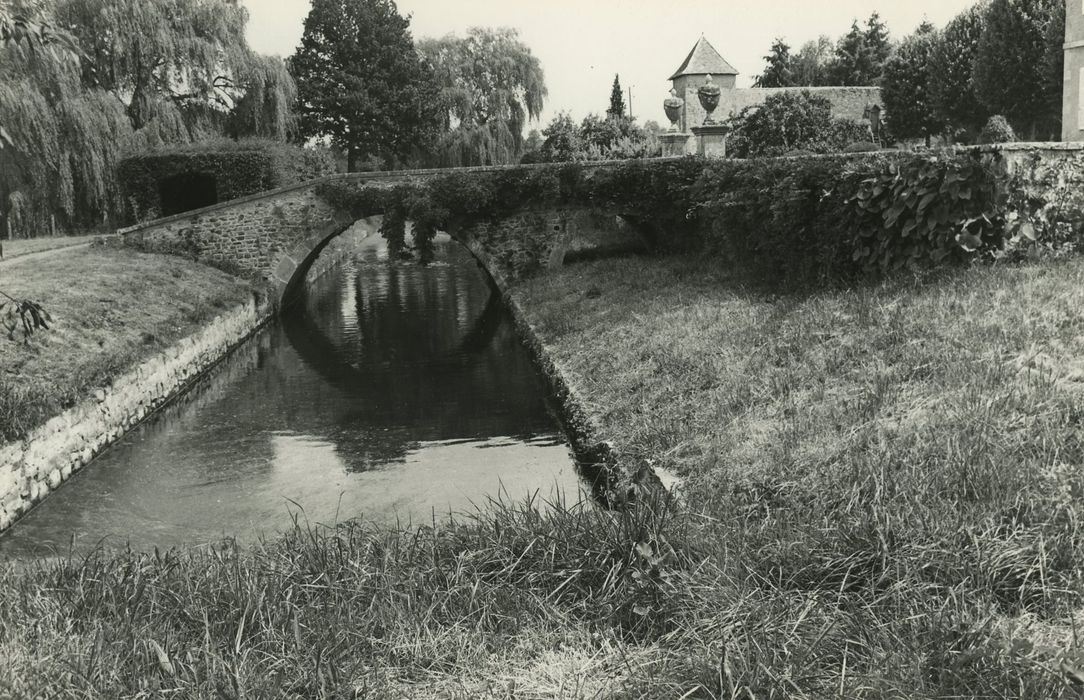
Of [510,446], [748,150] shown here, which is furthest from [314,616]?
[748,150]

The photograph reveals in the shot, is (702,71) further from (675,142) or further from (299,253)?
(299,253)

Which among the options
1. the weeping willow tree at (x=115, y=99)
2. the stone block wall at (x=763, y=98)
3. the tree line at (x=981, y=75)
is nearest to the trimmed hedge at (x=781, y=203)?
the weeping willow tree at (x=115, y=99)

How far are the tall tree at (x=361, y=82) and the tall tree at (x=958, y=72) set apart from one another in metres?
20.2

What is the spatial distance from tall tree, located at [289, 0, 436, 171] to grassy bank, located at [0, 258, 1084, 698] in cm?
3280

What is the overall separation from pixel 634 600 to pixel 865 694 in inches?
51.3

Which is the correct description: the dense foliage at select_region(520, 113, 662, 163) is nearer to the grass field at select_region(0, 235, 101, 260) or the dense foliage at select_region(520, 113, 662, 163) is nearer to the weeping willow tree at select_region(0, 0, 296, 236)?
the weeping willow tree at select_region(0, 0, 296, 236)

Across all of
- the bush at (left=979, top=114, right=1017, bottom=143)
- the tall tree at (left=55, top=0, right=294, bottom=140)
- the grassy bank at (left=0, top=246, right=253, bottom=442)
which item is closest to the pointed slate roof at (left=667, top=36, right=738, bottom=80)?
the bush at (left=979, top=114, right=1017, bottom=143)

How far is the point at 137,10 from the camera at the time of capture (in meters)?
22.6

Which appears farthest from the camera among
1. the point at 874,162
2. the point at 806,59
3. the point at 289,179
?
the point at 806,59

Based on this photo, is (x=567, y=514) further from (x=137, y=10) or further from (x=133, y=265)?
(x=137, y=10)

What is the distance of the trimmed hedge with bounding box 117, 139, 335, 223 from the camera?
2162cm

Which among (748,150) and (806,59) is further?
(806,59)

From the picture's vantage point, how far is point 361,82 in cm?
3650

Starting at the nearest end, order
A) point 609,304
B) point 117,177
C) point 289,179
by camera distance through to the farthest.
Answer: point 609,304 < point 117,177 < point 289,179
